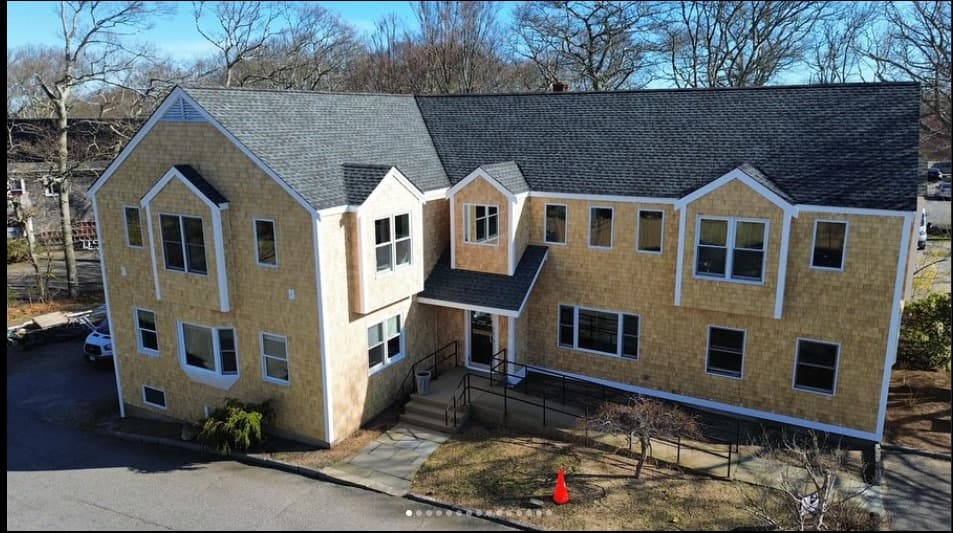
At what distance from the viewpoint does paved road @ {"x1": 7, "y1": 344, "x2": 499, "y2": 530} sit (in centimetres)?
1320

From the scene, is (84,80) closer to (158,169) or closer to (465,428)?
(158,169)

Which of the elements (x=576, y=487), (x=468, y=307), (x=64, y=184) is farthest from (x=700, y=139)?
(x=64, y=184)

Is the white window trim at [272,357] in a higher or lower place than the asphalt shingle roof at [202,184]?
lower

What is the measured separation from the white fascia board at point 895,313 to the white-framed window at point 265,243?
14.4 metres

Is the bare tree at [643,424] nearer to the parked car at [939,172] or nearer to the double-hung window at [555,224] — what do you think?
the double-hung window at [555,224]

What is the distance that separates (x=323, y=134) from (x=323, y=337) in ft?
19.5

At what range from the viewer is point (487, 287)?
18.3 m

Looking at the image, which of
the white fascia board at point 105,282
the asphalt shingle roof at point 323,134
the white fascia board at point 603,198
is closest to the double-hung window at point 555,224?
the white fascia board at point 603,198

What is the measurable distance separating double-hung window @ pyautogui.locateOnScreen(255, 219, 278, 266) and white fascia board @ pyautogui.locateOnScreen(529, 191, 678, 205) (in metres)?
7.38

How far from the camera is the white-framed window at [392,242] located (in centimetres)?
1642

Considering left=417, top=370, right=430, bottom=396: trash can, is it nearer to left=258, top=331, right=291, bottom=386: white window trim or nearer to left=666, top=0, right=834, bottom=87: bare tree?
left=258, top=331, right=291, bottom=386: white window trim

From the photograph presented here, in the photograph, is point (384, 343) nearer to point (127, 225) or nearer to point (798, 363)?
point (127, 225)

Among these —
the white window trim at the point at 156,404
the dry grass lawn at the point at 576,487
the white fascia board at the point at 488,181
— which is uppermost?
the white fascia board at the point at 488,181

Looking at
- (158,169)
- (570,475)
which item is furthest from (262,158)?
(570,475)
